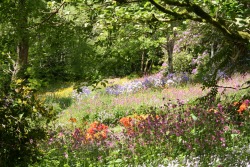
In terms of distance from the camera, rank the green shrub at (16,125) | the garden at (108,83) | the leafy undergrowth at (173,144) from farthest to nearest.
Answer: the leafy undergrowth at (173,144) → the garden at (108,83) → the green shrub at (16,125)

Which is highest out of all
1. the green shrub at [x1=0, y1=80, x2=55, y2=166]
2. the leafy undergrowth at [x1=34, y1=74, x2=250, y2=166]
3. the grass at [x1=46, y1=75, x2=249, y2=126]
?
the green shrub at [x1=0, y1=80, x2=55, y2=166]

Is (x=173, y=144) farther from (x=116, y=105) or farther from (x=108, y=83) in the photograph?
(x=116, y=105)

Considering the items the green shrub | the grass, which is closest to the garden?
the green shrub

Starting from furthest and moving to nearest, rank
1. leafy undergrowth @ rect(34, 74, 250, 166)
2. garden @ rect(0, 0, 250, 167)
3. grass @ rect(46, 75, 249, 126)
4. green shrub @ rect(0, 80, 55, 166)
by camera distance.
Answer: grass @ rect(46, 75, 249, 126)
leafy undergrowth @ rect(34, 74, 250, 166)
garden @ rect(0, 0, 250, 167)
green shrub @ rect(0, 80, 55, 166)

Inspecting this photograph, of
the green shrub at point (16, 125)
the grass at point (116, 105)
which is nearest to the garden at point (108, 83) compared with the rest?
the green shrub at point (16, 125)

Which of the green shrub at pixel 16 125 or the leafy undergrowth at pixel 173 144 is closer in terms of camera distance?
the green shrub at pixel 16 125

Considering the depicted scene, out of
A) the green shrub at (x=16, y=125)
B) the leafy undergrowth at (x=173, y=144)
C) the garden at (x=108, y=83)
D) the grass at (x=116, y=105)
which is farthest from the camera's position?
the grass at (x=116, y=105)

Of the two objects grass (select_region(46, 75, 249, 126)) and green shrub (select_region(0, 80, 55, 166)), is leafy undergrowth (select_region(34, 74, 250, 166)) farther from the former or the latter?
grass (select_region(46, 75, 249, 126))

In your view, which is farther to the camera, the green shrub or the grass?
the grass

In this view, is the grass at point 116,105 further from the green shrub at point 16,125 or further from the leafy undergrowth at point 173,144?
the green shrub at point 16,125

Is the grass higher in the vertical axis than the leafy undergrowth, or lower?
lower

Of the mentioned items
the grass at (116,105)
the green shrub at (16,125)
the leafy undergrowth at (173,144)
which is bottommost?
the grass at (116,105)

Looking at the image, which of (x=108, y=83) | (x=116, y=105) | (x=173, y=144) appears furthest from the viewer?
(x=116, y=105)

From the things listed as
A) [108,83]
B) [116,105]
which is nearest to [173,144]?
[108,83]
